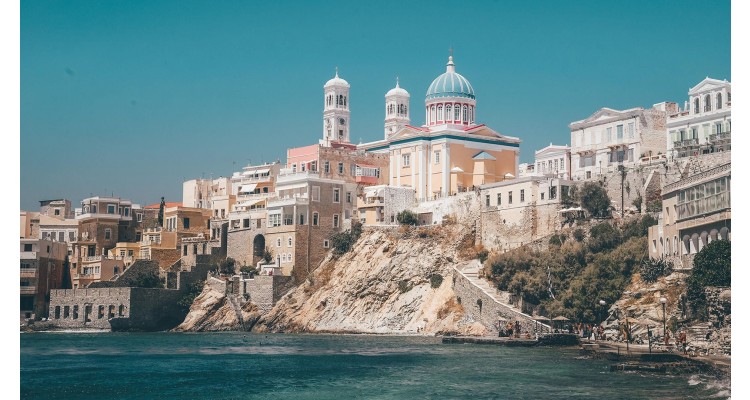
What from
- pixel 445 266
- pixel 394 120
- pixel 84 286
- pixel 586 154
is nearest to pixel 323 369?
pixel 445 266

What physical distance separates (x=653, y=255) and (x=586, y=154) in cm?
1302

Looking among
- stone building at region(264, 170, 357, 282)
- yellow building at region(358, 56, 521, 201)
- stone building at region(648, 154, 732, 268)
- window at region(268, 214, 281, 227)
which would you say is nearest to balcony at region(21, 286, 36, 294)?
stone building at region(264, 170, 357, 282)

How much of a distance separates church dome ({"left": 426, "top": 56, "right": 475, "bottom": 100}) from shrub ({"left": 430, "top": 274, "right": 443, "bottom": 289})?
14901 millimetres

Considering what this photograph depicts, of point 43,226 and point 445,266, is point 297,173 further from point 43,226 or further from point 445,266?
point 43,226

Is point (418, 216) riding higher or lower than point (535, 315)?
higher

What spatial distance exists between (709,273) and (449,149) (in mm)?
28713

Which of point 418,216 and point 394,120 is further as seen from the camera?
point 394,120

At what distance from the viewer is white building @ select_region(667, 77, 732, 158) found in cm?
4844

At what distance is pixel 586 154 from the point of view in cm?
5503

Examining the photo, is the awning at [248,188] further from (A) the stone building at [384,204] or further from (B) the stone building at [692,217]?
(B) the stone building at [692,217]

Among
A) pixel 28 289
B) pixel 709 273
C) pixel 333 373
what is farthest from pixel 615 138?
pixel 28 289

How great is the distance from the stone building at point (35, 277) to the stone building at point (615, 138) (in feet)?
100

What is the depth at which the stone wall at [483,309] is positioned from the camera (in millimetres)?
45094

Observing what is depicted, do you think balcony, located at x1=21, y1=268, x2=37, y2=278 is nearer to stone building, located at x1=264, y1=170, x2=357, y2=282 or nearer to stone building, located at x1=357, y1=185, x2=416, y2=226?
stone building, located at x1=264, y1=170, x2=357, y2=282
